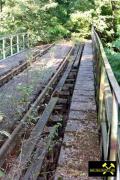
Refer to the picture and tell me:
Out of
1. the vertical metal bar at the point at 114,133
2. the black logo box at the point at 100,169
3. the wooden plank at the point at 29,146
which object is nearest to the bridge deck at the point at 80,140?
the wooden plank at the point at 29,146

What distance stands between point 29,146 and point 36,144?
0.13 m

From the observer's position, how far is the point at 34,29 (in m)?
27.2

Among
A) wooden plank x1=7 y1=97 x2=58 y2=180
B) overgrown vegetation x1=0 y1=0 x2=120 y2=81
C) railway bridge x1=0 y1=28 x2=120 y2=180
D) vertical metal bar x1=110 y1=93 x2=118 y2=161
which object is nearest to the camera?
vertical metal bar x1=110 y1=93 x2=118 y2=161

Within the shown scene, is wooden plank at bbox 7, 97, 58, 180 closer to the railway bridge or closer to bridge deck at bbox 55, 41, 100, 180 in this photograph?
the railway bridge

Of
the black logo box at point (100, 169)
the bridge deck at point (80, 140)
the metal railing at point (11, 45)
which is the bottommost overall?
the metal railing at point (11, 45)

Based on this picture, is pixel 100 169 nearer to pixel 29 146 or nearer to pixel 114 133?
pixel 114 133

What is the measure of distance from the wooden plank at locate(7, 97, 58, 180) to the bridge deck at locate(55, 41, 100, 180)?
436 millimetres

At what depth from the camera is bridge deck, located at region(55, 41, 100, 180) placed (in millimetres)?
4285

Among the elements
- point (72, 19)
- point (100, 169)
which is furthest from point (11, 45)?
point (72, 19)

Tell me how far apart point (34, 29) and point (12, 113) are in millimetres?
20759

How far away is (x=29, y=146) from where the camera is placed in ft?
17.1

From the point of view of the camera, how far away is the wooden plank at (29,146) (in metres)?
4.43

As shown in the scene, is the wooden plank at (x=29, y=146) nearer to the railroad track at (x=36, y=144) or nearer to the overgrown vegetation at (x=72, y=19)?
the railroad track at (x=36, y=144)

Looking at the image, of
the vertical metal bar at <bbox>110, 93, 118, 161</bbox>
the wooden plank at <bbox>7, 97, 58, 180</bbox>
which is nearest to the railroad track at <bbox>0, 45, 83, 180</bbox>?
the wooden plank at <bbox>7, 97, 58, 180</bbox>
